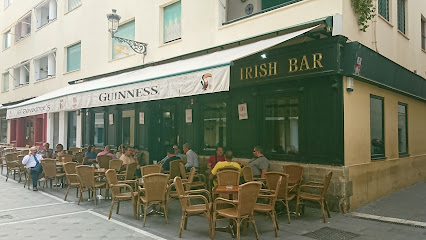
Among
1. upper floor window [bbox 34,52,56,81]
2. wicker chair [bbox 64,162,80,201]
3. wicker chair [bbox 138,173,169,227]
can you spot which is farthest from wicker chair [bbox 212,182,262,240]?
upper floor window [bbox 34,52,56,81]

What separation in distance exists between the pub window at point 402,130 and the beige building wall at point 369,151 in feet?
0.70

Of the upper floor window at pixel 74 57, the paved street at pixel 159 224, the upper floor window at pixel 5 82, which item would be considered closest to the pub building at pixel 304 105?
the paved street at pixel 159 224

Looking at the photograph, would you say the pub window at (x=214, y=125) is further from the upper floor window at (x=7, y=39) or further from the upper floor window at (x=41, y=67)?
the upper floor window at (x=7, y=39)

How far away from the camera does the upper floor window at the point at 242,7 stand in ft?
34.6

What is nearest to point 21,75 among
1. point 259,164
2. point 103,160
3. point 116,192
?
point 103,160

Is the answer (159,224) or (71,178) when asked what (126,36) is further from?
(159,224)

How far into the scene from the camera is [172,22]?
12.7 metres

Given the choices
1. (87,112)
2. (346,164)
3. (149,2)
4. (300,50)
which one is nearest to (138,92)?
(300,50)

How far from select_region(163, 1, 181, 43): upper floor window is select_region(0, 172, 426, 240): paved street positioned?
6294 mm

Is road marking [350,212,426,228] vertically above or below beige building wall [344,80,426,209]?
below

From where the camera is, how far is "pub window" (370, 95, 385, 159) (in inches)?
372

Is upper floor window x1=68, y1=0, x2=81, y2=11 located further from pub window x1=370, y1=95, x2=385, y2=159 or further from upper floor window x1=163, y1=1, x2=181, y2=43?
pub window x1=370, y1=95, x2=385, y2=159

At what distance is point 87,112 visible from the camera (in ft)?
57.5

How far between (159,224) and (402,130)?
904 cm
